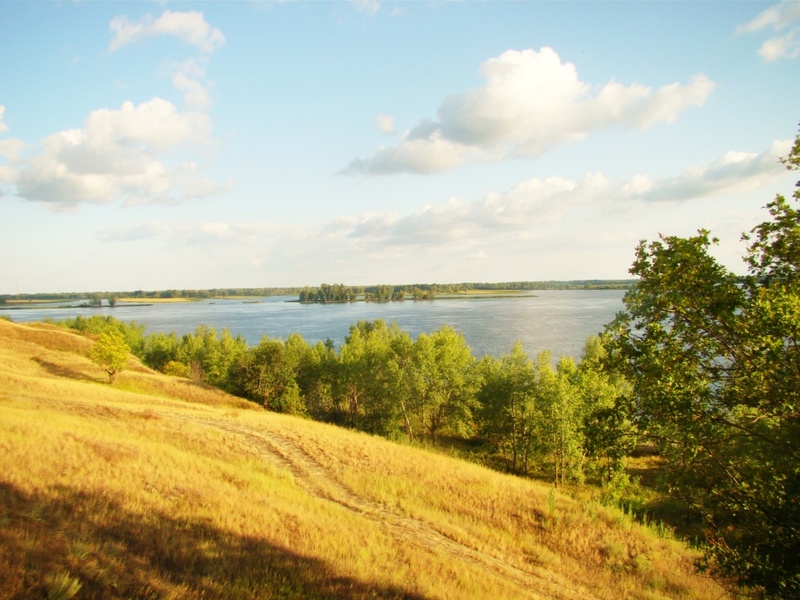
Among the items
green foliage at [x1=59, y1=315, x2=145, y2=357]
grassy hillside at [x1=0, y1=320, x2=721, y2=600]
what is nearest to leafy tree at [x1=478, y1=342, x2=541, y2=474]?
grassy hillside at [x1=0, y1=320, x2=721, y2=600]

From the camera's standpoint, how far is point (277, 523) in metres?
11.0

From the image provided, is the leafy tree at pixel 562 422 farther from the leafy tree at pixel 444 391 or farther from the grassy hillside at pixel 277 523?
the grassy hillside at pixel 277 523

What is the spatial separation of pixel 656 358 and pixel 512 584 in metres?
7.59

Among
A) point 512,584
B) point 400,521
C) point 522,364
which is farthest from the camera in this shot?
point 522,364

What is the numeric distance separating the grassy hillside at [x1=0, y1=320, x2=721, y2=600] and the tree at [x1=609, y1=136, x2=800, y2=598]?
5163 mm

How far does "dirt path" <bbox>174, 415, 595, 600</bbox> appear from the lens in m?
11.7

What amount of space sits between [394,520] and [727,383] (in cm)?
1073

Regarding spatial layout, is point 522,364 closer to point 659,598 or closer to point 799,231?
point 659,598

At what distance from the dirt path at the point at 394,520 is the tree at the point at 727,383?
5442 millimetres

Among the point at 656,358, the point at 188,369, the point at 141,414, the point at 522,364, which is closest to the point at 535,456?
the point at 522,364

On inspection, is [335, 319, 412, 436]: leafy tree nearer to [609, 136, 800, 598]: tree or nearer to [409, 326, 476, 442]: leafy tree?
[409, 326, 476, 442]: leafy tree

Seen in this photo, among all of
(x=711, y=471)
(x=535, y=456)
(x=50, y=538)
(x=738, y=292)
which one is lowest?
(x=535, y=456)

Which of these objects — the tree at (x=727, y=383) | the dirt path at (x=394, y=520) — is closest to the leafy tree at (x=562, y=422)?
the dirt path at (x=394, y=520)

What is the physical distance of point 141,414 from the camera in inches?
895
